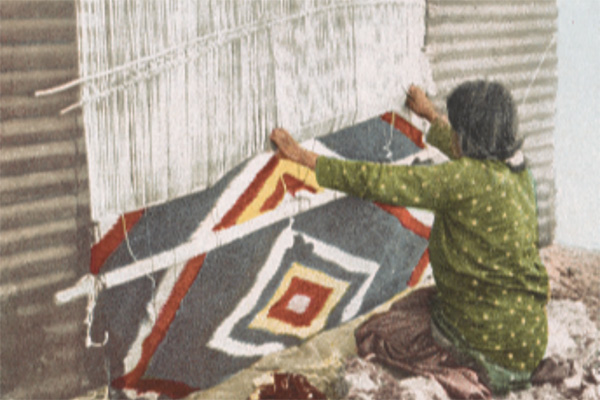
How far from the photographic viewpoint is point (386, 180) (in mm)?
1757

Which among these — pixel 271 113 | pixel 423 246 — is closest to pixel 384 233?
pixel 423 246

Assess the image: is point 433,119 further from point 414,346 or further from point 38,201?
point 38,201

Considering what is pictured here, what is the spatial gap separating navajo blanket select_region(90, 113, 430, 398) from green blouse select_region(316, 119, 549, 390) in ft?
1.06

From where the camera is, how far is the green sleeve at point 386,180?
175cm

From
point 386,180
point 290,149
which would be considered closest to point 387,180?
point 386,180

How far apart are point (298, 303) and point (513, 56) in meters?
1.48

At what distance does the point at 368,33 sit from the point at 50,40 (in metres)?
1.06

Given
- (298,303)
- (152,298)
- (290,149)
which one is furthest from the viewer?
(298,303)

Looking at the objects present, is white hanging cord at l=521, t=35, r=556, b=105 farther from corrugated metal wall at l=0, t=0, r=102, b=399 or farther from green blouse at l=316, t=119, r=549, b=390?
corrugated metal wall at l=0, t=0, r=102, b=399

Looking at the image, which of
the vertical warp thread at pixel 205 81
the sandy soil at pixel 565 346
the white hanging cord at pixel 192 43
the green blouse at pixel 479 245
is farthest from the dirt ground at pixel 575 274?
the white hanging cord at pixel 192 43

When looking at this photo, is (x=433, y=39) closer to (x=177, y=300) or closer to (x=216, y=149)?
(x=216, y=149)

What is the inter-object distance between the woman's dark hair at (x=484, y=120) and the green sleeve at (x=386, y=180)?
0.12m

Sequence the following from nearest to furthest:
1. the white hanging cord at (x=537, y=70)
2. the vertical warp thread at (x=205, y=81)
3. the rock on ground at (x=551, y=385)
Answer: the vertical warp thread at (x=205, y=81), the rock on ground at (x=551, y=385), the white hanging cord at (x=537, y=70)

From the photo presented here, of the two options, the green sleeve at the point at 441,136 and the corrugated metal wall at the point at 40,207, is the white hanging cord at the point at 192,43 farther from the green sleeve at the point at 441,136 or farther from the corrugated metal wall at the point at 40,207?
the green sleeve at the point at 441,136
